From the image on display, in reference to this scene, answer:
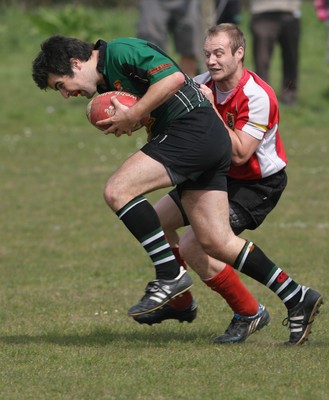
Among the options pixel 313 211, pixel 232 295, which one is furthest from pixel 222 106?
pixel 313 211

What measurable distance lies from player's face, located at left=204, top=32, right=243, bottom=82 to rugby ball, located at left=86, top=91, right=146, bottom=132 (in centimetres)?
53

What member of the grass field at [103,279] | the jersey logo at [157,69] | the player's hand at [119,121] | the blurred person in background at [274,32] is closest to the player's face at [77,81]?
the player's hand at [119,121]

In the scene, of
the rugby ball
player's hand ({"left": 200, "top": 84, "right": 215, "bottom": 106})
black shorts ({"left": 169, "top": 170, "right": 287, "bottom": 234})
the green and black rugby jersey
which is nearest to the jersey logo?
the green and black rugby jersey

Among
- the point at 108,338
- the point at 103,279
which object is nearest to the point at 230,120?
the point at 108,338

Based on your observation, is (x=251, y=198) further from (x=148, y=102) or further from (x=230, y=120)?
(x=148, y=102)

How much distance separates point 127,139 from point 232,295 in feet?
28.0

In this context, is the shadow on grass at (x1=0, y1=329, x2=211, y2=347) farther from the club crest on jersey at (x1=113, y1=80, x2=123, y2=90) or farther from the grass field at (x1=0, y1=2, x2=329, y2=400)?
the club crest on jersey at (x1=113, y1=80, x2=123, y2=90)

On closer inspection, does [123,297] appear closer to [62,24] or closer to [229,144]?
[229,144]

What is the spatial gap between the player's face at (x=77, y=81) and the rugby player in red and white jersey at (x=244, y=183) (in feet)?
2.18

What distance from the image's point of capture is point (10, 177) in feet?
41.7

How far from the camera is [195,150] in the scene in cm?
596

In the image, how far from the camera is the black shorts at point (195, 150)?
19.5ft

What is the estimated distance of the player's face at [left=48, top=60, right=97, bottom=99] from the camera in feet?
19.7

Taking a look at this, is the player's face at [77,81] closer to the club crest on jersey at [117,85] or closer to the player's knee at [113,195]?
the club crest on jersey at [117,85]
